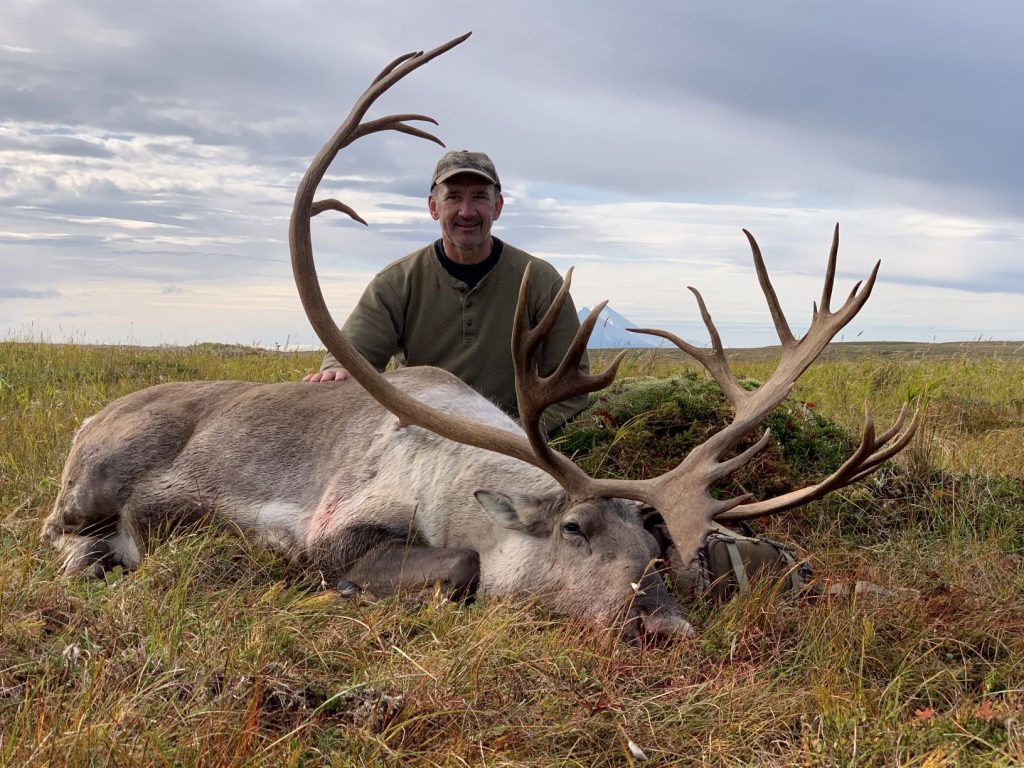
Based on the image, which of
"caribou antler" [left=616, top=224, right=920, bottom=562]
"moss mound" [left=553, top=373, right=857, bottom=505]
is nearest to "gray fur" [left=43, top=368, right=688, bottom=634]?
"caribou antler" [left=616, top=224, right=920, bottom=562]

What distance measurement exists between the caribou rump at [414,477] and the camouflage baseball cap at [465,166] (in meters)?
1.81

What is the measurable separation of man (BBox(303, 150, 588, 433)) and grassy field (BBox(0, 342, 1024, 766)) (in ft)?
8.17

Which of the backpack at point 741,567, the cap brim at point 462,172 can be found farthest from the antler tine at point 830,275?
the cap brim at point 462,172

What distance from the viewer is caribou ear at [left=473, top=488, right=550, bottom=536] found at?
4.17m

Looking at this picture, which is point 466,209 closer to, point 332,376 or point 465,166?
point 465,166

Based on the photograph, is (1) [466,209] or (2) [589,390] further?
(1) [466,209]

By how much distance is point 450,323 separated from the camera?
696 centimetres

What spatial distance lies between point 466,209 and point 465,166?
0.99ft

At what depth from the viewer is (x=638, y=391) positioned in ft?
21.5

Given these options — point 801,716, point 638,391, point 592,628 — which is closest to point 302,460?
point 592,628

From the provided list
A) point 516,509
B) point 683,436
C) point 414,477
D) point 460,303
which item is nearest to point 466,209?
point 460,303

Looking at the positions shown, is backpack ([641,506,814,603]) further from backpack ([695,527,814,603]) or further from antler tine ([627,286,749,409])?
antler tine ([627,286,749,409])

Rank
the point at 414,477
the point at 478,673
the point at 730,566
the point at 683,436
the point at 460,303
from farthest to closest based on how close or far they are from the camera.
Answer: the point at 460,303, the point at 683,436, the point at 414,477, the point at 730,566, the point at 478,673

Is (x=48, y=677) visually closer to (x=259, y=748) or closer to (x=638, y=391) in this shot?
(x=259, y=748)
